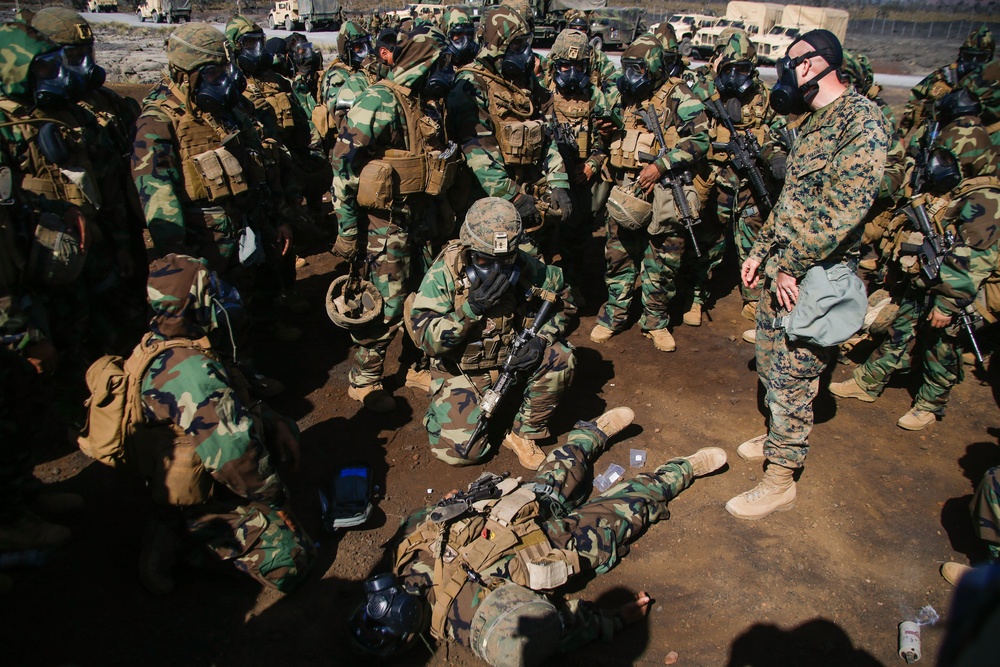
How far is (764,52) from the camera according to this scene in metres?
23.4

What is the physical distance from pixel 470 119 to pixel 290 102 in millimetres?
3707

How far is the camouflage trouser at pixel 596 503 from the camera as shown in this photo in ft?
13.1

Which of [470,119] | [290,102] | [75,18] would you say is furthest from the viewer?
[290,102]

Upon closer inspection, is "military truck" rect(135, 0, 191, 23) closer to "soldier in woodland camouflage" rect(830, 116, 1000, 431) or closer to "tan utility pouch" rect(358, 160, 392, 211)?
"tan utility pouch" rect(358, 160, 392, 211)

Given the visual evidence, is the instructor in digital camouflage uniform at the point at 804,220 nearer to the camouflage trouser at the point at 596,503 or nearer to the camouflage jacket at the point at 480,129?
the camouflage trouser at the point at 596,503

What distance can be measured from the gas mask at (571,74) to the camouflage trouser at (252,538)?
5.12m

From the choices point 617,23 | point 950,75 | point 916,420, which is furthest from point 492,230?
point 617,23

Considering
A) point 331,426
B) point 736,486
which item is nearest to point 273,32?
point 331,426

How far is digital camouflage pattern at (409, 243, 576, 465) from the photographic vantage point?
4.78 metres

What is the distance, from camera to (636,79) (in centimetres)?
663

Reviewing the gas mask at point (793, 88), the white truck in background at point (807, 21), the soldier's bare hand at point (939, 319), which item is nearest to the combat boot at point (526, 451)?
the gas mask at point (793, 88)

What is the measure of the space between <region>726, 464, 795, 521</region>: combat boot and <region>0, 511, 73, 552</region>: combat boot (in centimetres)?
450

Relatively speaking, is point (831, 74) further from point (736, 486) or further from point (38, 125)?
point (38, 125)

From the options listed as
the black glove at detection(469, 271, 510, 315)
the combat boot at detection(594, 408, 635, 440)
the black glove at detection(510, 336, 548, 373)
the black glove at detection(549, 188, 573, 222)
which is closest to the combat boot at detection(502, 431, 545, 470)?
the combat boot at detection(594, 408, 635, 440)
